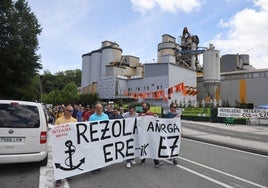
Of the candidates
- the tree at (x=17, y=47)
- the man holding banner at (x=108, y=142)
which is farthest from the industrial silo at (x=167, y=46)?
the man holding banner at (x=108, y=142)

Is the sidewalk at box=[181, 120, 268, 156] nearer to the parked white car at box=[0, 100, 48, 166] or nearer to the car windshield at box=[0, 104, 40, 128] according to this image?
the parked white car at box=[0, 100, 48, 166]

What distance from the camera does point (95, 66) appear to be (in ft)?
337

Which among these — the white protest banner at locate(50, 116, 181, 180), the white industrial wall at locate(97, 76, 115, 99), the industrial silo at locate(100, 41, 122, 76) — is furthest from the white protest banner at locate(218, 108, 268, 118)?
the industrial silo at locate(100, 41, 122, 76)

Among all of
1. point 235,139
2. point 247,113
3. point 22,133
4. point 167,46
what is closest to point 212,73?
point 167,46

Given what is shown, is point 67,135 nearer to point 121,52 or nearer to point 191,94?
point 191,94

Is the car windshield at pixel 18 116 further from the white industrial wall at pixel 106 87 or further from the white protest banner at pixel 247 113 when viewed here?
the white industrial wall at pixel 106 87

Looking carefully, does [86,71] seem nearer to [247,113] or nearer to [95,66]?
[95,66]

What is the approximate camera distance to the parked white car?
6602 millimetres

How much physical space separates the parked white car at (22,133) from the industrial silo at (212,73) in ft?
222

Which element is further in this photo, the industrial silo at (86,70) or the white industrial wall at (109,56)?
the industrial silo at (86,70)

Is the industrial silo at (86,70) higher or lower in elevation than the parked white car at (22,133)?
higher

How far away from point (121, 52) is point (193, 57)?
2649 centimetres

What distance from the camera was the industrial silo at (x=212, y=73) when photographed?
Result: 235ft

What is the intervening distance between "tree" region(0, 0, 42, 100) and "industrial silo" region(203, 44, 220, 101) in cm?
5136
